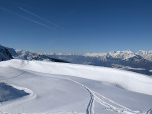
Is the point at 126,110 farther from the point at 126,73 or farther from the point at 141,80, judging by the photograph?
the point at 126,73

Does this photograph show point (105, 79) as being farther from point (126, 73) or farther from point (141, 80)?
point (141, 80)

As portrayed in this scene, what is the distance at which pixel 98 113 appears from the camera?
3.51 metres

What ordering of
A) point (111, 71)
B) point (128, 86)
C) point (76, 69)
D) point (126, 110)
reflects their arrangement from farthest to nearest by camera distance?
point (76, 69) → point (111, 71) → point (128, 86) → point (126, 110)

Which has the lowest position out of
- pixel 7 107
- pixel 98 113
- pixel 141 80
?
pixel 7 107

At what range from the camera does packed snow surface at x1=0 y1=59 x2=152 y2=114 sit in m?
3.92

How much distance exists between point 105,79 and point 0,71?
41.6 ft

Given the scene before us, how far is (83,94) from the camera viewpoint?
5.55 m

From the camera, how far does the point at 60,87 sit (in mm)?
6559

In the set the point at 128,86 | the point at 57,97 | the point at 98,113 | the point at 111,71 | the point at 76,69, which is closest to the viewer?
the point at 98,113

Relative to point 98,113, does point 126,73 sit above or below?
above

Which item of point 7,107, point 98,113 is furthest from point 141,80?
point 7,107

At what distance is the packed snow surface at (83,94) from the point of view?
12.9ft

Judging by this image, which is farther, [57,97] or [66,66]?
[66,66]

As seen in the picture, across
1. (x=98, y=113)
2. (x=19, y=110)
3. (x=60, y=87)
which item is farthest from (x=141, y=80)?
(x=19, y=110)
